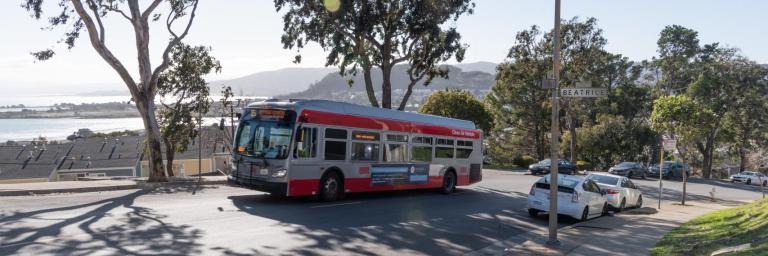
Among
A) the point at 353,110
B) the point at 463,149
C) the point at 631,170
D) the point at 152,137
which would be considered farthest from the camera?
the point at 631,170

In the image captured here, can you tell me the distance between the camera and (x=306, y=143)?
55.6 ft

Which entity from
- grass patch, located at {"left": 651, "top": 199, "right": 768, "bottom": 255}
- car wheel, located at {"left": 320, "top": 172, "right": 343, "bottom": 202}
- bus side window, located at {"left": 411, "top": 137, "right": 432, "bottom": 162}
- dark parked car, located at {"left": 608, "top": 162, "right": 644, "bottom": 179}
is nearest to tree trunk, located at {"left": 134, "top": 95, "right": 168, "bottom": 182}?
car wheel, located at {"left": 320, "top": 172, "right": 343, "bottom": 202}

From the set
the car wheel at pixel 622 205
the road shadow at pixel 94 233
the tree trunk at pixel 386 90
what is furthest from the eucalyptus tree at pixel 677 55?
the road shadow at pixel 94 233

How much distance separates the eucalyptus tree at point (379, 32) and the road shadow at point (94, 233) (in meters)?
19.2

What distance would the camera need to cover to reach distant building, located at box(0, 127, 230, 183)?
5731 centimetres

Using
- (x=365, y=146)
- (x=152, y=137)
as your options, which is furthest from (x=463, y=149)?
(x=152, y=137)

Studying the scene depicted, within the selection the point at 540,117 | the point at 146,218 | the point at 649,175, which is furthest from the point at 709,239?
the point at 540,117

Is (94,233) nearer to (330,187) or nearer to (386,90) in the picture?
(330,187)

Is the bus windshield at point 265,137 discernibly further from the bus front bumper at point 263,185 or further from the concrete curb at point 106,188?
the concrete curb at point 106,188

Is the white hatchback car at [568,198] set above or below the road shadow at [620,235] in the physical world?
above

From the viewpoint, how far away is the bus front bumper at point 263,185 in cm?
1633

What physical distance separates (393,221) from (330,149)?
3.50 m

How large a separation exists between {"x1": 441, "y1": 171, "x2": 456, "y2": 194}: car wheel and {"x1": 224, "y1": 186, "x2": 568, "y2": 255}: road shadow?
50.6 inches

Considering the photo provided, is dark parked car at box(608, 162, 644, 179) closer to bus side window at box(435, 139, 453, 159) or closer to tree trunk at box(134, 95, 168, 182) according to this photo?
bus side window at box(435, 139, 453, 159)
